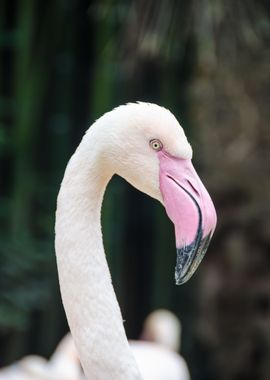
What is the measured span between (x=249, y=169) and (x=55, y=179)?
107 centimetres

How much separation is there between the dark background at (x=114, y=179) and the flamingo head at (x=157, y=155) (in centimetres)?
375

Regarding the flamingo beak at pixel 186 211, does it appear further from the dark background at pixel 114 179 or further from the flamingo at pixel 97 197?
the dark background at pixel 114 179

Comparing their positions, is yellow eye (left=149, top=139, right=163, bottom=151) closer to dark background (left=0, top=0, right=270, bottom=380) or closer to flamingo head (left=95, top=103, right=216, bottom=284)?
flamingo head (left=95, top=103, right=216, bottom=284)

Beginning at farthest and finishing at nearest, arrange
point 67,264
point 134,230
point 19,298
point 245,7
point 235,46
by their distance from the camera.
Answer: point 134,230 → point 19,298 → point 235,46 → point 245,7 → point 67,264

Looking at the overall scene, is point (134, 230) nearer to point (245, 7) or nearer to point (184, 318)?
point (184, 318)

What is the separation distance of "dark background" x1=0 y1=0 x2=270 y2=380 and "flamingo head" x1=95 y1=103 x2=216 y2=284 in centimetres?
375

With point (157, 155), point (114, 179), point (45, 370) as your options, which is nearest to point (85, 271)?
point (157, 155)

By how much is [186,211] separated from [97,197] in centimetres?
22

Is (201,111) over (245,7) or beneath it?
beneath

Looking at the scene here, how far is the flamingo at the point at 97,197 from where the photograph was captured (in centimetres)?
248

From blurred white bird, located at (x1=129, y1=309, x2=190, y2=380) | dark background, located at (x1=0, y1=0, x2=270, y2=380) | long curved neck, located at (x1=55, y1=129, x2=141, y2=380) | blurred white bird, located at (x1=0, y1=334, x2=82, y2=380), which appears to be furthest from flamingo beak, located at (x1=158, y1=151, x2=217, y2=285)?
dark background, located at (x1=0, y1=0, x2=270, y2=380)

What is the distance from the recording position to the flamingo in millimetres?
2484

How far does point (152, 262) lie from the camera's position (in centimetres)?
700

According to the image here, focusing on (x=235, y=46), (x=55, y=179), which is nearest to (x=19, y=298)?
(x=55, y=179)
